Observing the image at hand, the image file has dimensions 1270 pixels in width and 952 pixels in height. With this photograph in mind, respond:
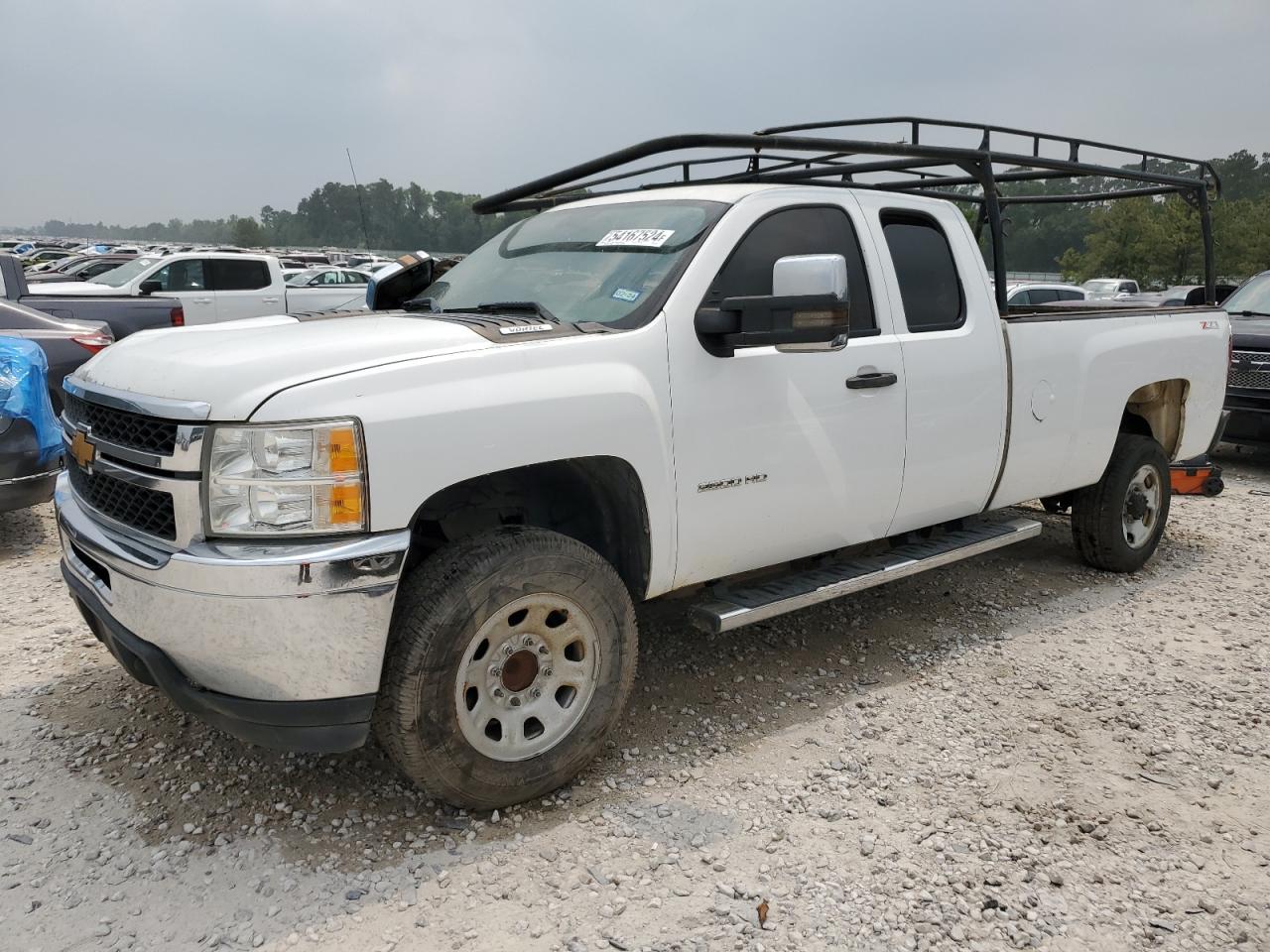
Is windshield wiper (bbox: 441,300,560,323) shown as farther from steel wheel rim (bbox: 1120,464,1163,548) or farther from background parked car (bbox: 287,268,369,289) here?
background parked car (bbox: 287,268,369,289)

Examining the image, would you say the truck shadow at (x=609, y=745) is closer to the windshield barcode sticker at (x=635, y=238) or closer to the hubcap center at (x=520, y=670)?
the hubcap center at (x=520, y=670)

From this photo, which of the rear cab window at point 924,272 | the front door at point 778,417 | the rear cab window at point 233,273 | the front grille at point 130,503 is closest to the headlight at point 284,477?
the front grille at point 130,503

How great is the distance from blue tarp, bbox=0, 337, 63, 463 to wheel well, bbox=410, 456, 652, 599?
11.2ft

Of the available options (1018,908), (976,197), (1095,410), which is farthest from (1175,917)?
(976,197)

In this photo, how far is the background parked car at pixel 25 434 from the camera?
542 cm

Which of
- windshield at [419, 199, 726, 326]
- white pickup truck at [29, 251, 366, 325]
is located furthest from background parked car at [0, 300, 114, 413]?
white pickup truck at [29, 251, 366, 325]

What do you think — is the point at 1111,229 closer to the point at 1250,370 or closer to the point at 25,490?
the point at 1250,370

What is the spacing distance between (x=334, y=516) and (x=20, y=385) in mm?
4139

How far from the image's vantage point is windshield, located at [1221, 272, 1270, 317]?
9.74m

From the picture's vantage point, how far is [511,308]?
11.7 feet

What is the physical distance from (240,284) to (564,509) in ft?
47.7

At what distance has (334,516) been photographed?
102 inches

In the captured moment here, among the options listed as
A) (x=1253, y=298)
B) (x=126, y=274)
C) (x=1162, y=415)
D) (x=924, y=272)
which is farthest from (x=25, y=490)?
(x=126, y=274)

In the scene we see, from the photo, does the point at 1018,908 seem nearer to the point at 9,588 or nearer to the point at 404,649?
the point at 404,649
